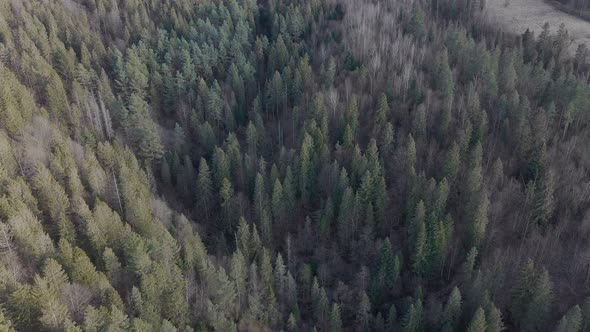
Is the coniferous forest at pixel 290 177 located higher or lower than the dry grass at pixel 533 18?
lower

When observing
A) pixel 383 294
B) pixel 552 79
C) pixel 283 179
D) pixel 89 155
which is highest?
pixel 552 79

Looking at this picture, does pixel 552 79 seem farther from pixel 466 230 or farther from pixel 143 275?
pixel 143 275

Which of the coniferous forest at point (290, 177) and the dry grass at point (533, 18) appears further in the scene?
the dry grass at point (533, 18)

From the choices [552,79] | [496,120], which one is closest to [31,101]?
[496,120]

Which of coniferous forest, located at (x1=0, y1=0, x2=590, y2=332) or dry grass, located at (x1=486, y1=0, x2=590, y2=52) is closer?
coniferous forest, located at (x1=0, y1=0, x2=590, y2=332)

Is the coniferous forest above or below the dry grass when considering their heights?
below
